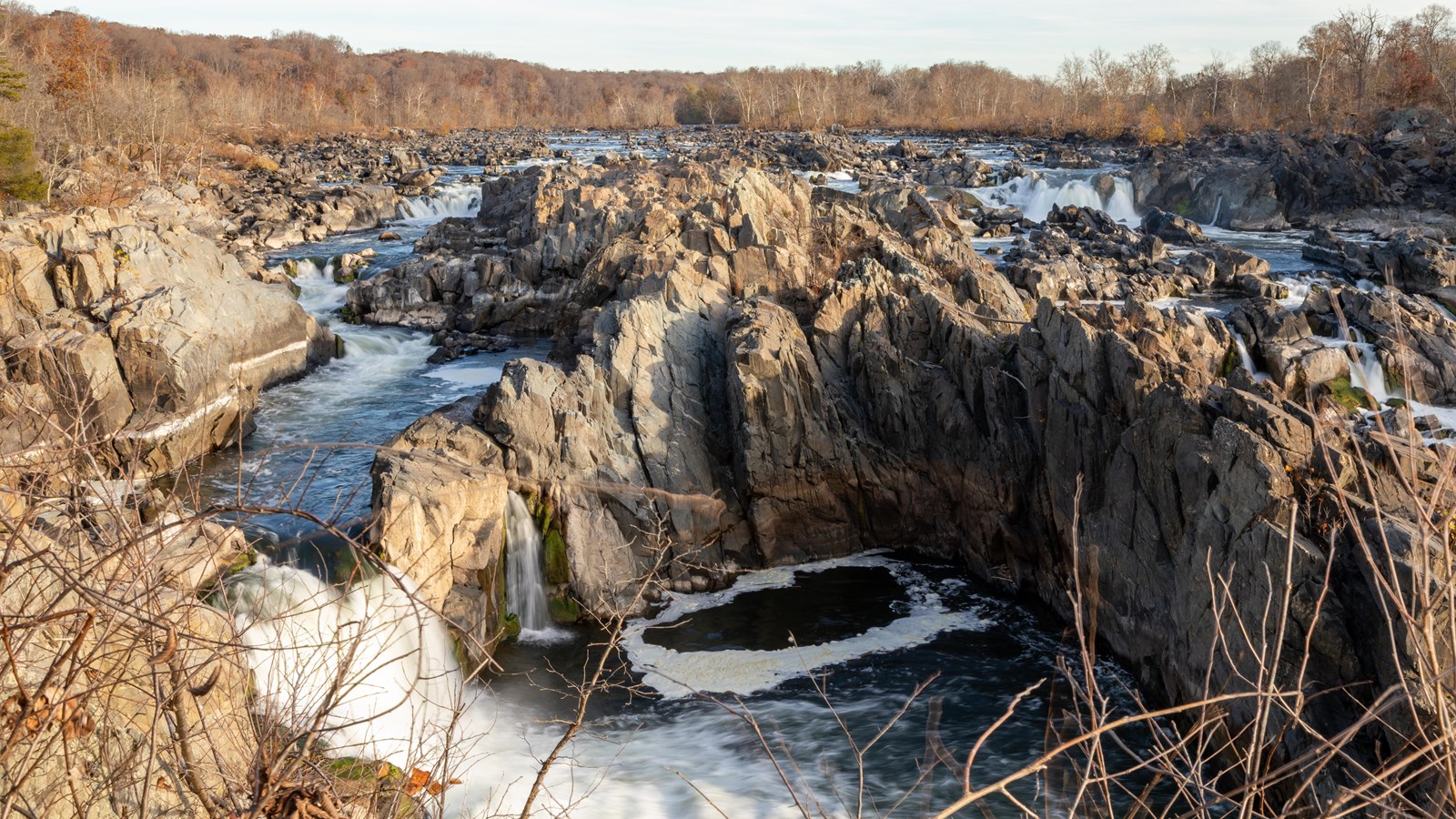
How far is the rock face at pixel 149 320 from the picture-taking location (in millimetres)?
16188

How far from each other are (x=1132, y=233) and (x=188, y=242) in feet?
91.5

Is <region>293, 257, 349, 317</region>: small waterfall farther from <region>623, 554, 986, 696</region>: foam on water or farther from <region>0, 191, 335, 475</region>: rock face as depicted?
<region>623, 554, 986, 696</region>: foam on water

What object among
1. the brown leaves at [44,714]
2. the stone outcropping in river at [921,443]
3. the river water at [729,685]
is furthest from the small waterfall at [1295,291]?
the brown leaves at [44,714]

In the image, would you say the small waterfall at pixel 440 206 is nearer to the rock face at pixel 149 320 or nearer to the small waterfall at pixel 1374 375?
the rock face at pixel 149 320

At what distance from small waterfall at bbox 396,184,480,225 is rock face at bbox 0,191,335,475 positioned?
2054 cm

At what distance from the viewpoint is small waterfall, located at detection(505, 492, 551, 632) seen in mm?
13406

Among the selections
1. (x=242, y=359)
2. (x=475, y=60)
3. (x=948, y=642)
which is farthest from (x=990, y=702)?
(x=475, y=60)

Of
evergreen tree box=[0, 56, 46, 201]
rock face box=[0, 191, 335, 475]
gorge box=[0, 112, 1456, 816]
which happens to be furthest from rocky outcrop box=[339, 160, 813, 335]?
evergreen tree box=[0, 56, 46, 201]

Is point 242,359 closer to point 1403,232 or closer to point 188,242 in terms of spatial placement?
point 188,242

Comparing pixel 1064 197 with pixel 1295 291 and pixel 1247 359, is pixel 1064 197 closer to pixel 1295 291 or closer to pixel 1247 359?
pixel 1295 291

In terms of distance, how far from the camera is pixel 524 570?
13539 millimetres

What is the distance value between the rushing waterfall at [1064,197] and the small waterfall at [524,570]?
33.7 m

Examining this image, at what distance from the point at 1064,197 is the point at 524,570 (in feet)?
119

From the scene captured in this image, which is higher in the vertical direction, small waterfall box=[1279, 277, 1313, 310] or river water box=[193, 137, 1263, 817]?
small waterfall box=[1279, 277, 1313, 310]
